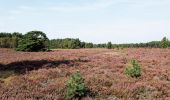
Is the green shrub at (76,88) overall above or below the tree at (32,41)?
below

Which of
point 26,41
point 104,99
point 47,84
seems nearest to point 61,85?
point 47,84

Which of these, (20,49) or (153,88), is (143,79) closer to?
(153,88)

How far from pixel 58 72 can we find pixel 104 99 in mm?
7379

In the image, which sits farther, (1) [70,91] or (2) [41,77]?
(2) [41,77]

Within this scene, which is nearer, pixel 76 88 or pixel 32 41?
pixel 76 88

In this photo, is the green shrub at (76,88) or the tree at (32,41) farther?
the tree at (32,41)

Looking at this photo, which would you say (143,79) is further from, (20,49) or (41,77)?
(20,49)

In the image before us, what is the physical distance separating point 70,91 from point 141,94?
4.13m

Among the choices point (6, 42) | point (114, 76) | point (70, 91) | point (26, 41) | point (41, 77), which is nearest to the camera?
point (70, 91)

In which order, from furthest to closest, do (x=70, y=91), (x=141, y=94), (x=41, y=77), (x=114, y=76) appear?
(x=114, y=76) → (x=41, y=77) → (x=141, y=94) → (x=70, y=91)

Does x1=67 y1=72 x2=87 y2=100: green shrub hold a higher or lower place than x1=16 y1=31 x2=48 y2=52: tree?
lower

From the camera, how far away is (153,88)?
66.4 feet

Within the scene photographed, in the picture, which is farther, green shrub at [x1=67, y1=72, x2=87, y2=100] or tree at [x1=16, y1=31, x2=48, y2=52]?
tree at [x1=16, y1=31, x2=48, y2=52]

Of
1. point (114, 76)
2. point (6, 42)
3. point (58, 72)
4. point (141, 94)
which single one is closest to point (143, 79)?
point (114, 76)
